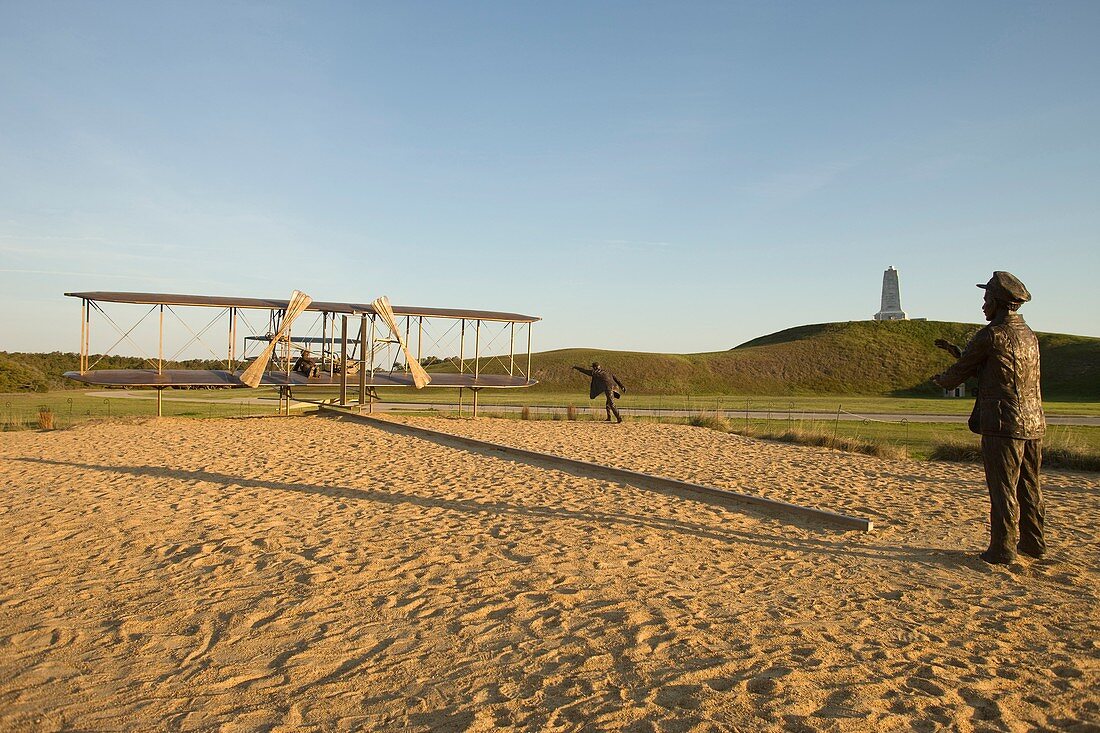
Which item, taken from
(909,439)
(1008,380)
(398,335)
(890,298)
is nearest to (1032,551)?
(1008,380)

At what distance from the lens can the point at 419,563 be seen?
7.04 m

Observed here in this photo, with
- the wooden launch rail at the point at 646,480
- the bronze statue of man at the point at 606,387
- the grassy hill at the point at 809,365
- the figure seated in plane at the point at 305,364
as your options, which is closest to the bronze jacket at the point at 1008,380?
the wooden launch rail at the point at 646,480

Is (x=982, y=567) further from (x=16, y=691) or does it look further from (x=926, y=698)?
(x=16, y=691)

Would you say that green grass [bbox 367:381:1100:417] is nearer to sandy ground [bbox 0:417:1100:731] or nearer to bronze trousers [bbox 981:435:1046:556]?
sandy ground [bbox 0:417:1100:731]

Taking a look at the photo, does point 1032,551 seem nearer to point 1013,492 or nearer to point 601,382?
point 1013,492

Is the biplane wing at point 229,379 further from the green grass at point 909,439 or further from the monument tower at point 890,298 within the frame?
the monument tower at point 890,298

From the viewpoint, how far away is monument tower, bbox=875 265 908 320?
115688 millimetres

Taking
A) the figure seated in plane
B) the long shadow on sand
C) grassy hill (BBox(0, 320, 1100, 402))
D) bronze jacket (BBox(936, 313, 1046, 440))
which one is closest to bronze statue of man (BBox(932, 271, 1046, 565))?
bronze jacket (BBox(936, 313, 1046, 440))

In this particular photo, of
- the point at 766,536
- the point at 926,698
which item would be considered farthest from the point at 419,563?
the point at 926,698

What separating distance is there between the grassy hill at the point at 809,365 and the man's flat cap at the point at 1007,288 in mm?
66187

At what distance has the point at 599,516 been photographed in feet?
30.5

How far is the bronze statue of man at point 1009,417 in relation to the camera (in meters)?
6.93

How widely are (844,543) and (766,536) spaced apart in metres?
0.86

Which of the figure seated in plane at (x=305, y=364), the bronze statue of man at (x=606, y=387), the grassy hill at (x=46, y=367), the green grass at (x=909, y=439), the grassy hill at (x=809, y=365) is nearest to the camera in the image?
the green grass at (x=909, y=439)
